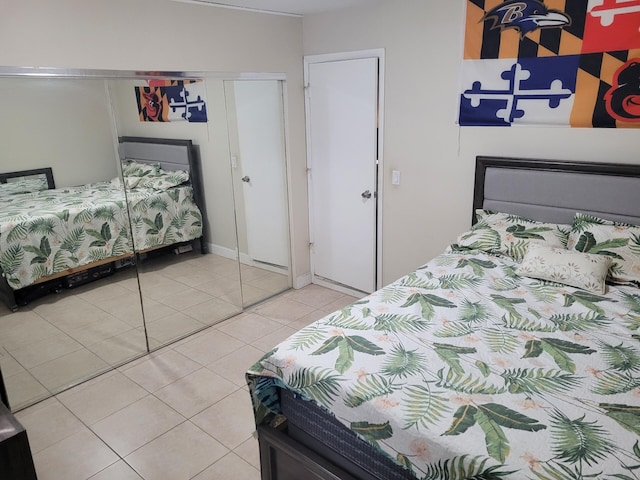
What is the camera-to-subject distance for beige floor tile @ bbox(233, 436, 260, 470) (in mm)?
2375

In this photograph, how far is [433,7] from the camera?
3.21 m

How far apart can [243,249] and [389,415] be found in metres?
2.68

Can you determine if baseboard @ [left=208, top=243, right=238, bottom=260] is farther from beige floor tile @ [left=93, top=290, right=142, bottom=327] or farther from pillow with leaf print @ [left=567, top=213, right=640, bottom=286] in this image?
pillow with leaf print @ [left=567, top=213, right=640, bottom=286]

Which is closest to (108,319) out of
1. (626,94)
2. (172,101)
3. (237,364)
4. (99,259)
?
(99,259)

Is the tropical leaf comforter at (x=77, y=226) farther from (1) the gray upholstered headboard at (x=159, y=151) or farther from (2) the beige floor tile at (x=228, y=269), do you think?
(2) the beige floor tile at (x=228, y=269)

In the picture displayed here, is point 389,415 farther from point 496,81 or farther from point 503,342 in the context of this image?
point 496,81

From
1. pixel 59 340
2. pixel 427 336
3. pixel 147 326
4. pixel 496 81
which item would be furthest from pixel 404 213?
pixel 59 340

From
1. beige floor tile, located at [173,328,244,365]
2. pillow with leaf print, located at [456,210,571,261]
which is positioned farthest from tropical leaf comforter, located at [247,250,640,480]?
beige floor tile, located at [173,328,244,365]

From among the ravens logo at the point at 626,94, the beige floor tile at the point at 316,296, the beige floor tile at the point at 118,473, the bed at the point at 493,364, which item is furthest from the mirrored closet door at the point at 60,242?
the ravens logo at the point at 626,94

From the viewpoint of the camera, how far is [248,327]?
3.76 metres

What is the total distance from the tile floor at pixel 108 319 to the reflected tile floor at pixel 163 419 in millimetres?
125

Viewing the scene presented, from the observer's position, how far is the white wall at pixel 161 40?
8.22 feet

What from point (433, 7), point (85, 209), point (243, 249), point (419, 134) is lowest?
point (243, 249)

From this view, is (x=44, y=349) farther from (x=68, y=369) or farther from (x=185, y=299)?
(x=185, y=299)
